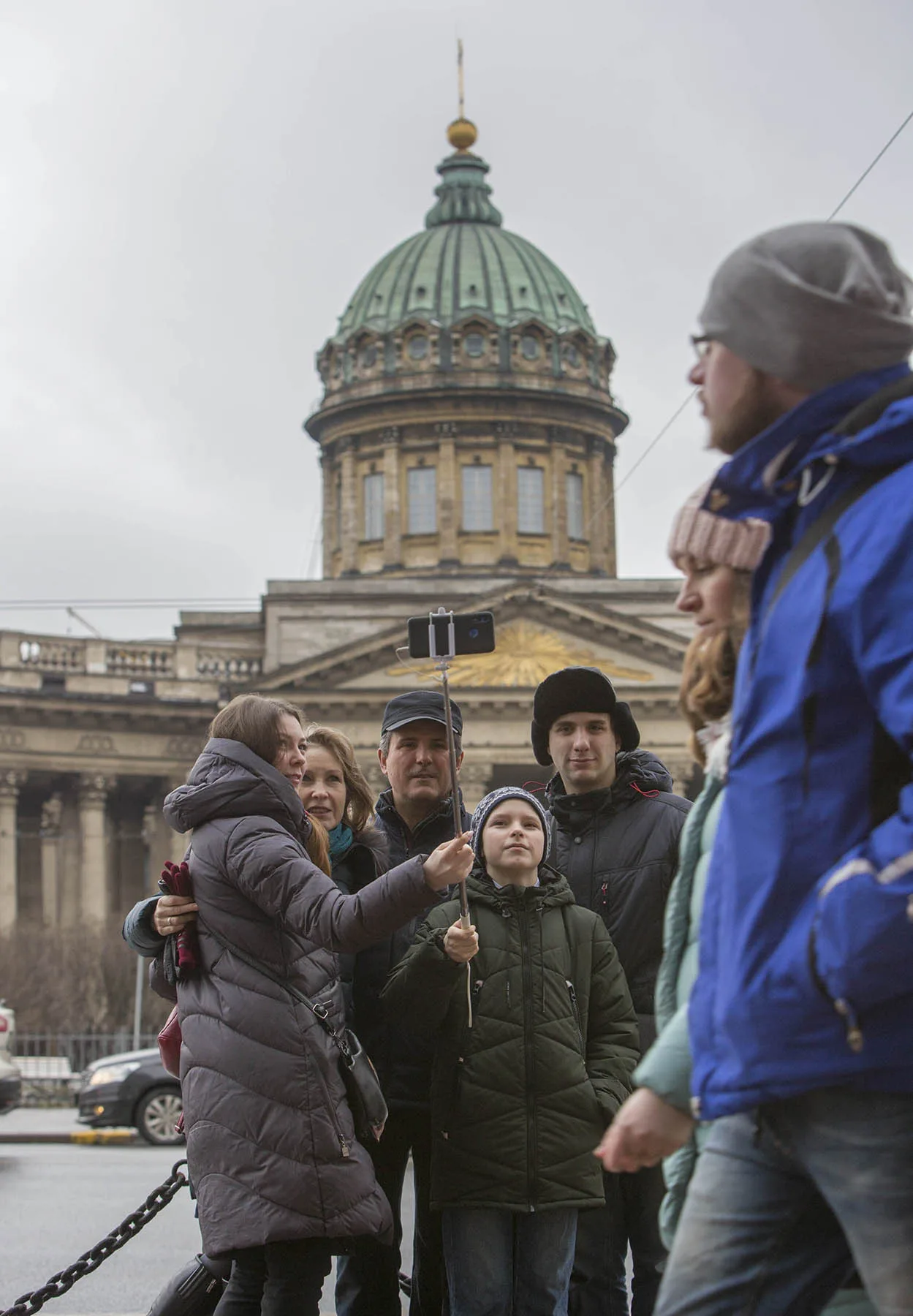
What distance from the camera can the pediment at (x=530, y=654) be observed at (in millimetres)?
53250

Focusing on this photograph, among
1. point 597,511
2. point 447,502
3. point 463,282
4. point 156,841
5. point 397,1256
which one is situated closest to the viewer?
point 397,1256

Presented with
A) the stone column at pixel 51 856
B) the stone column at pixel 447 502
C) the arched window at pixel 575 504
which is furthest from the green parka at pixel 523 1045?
the arched window at pixel 575 504

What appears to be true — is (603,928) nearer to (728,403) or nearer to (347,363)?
(728,403)

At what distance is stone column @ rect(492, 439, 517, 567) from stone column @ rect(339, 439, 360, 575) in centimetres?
471

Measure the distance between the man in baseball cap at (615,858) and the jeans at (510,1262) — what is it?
1.52 ft

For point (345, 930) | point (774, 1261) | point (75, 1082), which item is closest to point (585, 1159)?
point (345, 930)

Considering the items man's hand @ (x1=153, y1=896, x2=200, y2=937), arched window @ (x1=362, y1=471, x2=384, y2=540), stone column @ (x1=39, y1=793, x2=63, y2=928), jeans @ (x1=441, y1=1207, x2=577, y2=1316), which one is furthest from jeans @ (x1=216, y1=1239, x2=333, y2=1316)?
arched window @ (x1=362, y1=471, x2=384, y2=540)

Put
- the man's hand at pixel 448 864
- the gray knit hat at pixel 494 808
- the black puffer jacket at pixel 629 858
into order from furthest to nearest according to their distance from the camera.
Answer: the black puffer jacket at pixel 629 858, the gray knit hat at pixel 494 808, the man's hand at pixel 448 864

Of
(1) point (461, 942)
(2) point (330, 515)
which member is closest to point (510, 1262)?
(1) point (461, 942)

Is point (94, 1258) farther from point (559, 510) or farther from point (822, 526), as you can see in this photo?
point (559, 510)

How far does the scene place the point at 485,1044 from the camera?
5.55 meters

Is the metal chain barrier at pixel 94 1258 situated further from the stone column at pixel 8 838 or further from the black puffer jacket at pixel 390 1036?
the stone column at pixel 8 838

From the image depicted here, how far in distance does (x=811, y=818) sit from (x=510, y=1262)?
10.2 feet

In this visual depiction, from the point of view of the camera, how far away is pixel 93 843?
57219 millimetres
